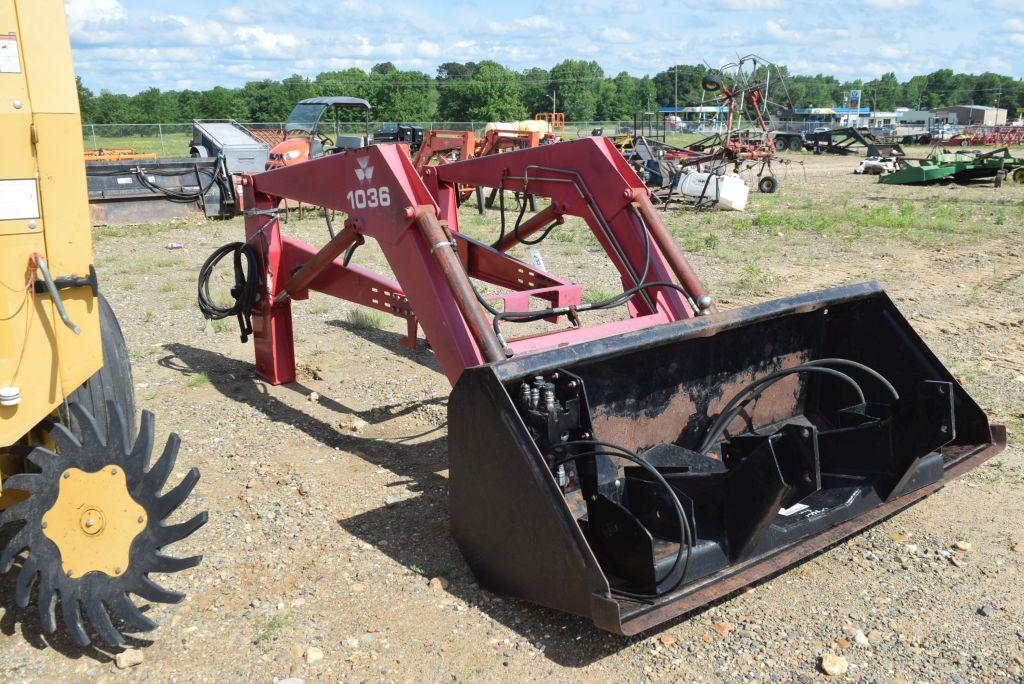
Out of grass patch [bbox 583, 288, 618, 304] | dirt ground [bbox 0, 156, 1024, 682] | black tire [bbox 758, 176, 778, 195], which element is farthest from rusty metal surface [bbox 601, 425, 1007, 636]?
black tire [bbox 758, 176, 778, 195]

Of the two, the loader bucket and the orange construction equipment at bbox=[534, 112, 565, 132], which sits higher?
the orange construction equipment at bbox=[534, 112, 565, 132]

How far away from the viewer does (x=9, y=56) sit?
105 inches

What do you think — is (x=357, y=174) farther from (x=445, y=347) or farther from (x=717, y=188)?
(x=717, y=188)

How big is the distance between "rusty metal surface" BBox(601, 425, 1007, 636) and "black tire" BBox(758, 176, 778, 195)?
16.9m

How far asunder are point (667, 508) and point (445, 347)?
1.32 metres

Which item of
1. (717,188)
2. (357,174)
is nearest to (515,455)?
(357,174)

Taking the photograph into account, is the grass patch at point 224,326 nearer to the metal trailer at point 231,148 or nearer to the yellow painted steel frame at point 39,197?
the yellow painted steel frame at point 39,197

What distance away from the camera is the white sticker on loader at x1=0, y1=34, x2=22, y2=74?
266 centimetres

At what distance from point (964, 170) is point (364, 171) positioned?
19.9 m

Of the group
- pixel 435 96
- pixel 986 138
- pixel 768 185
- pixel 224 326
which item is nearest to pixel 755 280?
pixel 224 326

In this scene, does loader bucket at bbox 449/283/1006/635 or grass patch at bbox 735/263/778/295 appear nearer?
loader bucket at bbox 449/283/1006/635

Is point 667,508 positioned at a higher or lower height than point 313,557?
higher

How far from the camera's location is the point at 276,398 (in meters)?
5.89

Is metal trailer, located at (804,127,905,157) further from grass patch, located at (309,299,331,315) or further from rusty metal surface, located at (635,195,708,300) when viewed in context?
rusty metal surface, located at (635,195,708,300)
